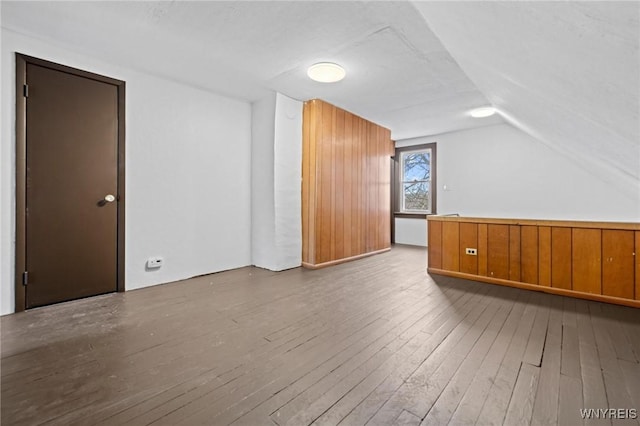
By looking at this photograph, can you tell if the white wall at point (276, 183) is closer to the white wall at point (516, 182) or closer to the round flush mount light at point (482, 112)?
the round flush mount light at point (482, 112)

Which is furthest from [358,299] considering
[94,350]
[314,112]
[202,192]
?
[314,112]

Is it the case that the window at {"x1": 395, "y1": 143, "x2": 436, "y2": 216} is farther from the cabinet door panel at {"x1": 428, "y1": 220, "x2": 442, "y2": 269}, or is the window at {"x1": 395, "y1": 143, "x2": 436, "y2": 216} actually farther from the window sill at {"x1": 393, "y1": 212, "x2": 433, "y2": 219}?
the cabinet door panel at {"x1": 428, "y1": 220, "x2": 442, "y2": 269}

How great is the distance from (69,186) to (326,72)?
8.89 ft

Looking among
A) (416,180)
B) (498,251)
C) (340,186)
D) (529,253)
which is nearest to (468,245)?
(498,251)

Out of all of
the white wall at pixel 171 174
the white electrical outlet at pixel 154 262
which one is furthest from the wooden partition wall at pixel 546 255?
the white electrical outlet at pixel 154 262

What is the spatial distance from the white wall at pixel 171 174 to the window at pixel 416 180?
150 inches

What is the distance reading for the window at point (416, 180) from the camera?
6148 millimetres

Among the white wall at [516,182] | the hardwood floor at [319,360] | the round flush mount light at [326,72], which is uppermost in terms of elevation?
the round flush mount light at [326,72]

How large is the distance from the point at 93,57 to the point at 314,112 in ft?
8.13

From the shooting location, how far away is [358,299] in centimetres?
278

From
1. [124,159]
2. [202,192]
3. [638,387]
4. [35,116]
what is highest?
[35,116]

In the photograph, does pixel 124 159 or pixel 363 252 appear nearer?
pixel 124 159

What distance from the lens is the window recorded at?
615 centimetres

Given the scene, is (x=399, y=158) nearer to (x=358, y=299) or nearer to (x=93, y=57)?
(x=358, y=299)
